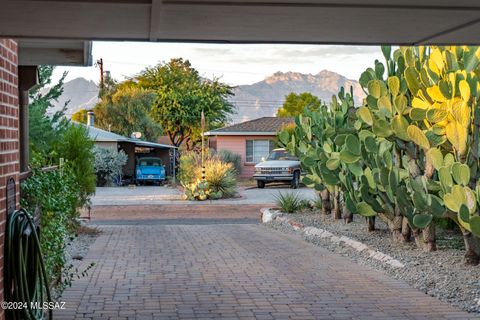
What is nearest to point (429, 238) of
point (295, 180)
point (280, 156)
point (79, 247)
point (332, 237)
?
point (332, 237)

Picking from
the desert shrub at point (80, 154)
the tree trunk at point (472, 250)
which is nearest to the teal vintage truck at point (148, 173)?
the desert shrub at point (80, 154)

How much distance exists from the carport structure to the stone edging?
5.61m

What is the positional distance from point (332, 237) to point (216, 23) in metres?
9.41

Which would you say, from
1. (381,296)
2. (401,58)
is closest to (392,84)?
(401,58)

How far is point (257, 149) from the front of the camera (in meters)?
43.8

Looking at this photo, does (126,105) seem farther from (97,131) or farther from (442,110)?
(442,110)

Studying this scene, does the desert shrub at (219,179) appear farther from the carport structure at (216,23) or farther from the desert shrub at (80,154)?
the carport structure at (216,23)

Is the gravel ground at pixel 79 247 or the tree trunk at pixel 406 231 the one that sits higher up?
the tree trunk at pixel 406 231

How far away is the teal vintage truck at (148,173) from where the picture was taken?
128ft

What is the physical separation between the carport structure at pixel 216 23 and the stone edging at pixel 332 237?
221 inches

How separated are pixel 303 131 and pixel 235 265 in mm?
8260

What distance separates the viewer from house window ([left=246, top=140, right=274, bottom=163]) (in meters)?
43.8

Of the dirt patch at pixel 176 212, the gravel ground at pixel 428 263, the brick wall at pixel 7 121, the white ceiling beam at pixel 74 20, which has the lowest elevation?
the dirt patch at pixel 176 212

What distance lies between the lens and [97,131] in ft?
131
